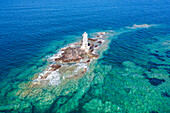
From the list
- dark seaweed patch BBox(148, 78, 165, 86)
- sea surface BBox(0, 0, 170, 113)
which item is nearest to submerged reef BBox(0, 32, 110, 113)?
A: sea surface BBox(0, 0, 170, 113)

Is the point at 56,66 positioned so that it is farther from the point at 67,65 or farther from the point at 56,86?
the point at 56,86

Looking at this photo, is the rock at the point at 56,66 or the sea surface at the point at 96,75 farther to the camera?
the rock at the point at 56,66

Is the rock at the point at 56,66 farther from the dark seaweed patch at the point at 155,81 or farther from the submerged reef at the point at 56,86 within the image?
the dark seaweed patch at the point at 155,81

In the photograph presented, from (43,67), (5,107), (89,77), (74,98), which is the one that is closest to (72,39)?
(43,67)

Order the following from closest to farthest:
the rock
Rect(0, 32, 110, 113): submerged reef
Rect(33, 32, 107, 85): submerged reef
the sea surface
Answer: Rect(0, 32, 110, 113): submerged reef
the sea surface
Rect(33, 32, 107, 85): submerged reef
the rock

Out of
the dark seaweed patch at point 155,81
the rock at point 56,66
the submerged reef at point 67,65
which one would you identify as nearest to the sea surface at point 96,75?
the dark seaweed patch at point 155,81

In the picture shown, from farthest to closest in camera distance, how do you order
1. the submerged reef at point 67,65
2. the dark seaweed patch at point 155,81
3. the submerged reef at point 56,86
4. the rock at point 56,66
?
the rock at point 56,66 → the submerged reef at point 67,65 → the dark seaweed patch at point 155,81 → the submerged reef at point 56,86

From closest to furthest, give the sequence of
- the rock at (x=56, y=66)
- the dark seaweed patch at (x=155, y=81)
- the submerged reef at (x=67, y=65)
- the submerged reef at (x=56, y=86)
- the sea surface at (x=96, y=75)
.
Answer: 1. the submerged reef at (x=56, y=86)
2. the sea surface at (x=96, y=75)
3. the dark seaweed patch at (x=155, y=81)
4. the submerged reef at (x=67, y=65)
5. the rock at (x=56, y=66)

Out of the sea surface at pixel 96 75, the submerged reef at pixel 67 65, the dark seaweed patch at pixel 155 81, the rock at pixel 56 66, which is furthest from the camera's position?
the rock at pixel 56 66

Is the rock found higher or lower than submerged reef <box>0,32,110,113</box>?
higher

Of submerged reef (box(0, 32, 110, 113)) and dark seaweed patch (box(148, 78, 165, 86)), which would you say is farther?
dark seaweed patch (box(148, 78, 165, 86))

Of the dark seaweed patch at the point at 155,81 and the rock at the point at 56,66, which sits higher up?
the rock at the point at 56,66

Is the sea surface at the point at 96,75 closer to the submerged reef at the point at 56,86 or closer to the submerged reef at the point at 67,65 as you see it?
the submerged reef at the point at 56,86

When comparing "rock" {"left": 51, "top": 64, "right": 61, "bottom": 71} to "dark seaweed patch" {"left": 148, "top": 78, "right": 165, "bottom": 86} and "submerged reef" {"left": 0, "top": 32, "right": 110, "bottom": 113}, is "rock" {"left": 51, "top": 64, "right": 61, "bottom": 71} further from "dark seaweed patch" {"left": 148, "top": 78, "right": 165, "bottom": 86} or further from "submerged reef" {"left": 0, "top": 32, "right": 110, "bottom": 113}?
"dark seaweed patch" {"left": 148, "top": 78, "right": 165, "bottom": 86}
